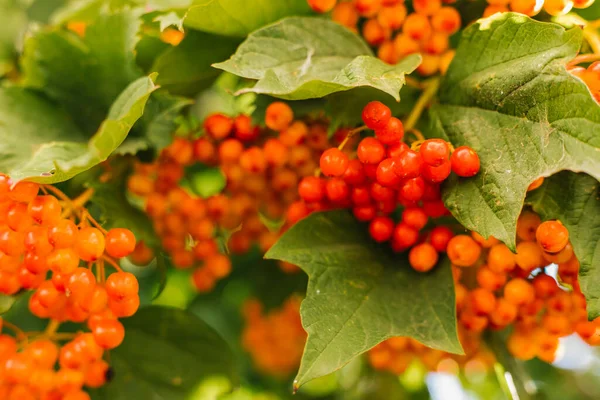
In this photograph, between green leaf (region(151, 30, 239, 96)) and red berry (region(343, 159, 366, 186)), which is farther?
green leaf (region(151, 30, 239, 96))

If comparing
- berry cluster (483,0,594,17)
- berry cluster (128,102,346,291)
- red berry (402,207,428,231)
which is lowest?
berry cluster (128,102,346,291)

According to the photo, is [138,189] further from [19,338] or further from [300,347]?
[300,347]

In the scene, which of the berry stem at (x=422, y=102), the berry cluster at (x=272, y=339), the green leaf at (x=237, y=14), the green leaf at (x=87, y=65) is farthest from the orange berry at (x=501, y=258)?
the berry cluster at (x=272, y=339)

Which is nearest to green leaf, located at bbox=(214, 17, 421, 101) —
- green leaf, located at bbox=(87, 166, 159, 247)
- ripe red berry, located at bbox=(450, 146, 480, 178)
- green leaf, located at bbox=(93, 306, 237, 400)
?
ripe red berry, located at bbox=(450, 146, 480, 178)

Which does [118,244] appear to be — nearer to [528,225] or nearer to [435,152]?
[435,152]

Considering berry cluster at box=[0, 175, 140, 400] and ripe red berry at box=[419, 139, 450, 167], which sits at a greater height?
ripe red berry at box=[419, 139, 450, 167]

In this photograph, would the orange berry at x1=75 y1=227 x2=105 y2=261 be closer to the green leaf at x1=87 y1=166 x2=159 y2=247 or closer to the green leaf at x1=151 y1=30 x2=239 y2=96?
the green leaf at x1=87 y1=166 x2=159 y2=247

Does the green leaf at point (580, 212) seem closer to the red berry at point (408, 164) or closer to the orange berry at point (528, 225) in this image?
the orange berry at point (528, 225)

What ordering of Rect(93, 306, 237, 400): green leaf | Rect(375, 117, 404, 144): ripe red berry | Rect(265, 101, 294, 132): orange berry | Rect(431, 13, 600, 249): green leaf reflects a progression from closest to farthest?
Rect(431, 13, 600, 249): green leaf
Rect(375, 117, 404, 144): ripe red berry
Rect(265, 101, 294, 132): orange berry
Rect(93, 306, 237, 400): green leaf

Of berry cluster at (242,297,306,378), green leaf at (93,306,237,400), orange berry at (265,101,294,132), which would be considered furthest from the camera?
berry cluster at (242,297,306,378)
